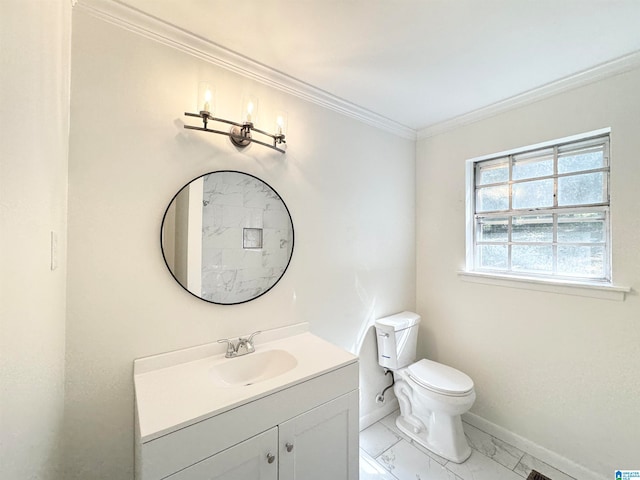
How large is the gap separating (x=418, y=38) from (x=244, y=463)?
205 cm

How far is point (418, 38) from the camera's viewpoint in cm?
134

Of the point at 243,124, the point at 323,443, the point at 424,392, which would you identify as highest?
the point at 243,124

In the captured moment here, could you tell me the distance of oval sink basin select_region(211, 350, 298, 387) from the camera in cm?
133

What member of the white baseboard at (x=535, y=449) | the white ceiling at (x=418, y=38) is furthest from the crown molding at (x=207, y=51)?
the white baseboard at (x=535, y=449)

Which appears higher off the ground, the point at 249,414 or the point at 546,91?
the point at 546,91

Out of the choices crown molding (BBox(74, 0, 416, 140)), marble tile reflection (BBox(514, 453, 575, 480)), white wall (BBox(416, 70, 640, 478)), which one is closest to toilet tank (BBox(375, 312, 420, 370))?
white wall (BBox(416, 70, 640, 478))

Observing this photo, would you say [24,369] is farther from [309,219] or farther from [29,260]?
[309,219]

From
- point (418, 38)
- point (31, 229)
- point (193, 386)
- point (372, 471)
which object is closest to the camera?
point (31, 229)

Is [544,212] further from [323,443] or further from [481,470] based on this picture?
[323,443]

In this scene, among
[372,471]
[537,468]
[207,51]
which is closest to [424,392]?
[372,471]

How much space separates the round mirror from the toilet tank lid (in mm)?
977

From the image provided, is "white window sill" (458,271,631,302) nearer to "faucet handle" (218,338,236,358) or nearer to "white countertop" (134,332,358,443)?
"white countertop" (134,332,358,443)

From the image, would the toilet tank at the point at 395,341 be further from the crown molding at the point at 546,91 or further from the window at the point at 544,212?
the crown molding at the point at 546,91

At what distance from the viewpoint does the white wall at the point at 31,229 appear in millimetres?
510
